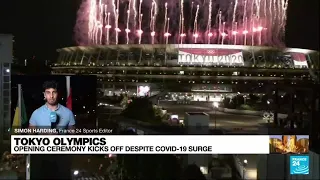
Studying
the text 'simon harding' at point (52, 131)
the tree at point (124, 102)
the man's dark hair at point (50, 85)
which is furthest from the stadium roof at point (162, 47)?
the text 'simon harding' at point (52, 131)

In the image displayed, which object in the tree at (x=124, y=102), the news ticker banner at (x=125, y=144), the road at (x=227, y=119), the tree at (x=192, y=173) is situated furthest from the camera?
the tree at (x=124, y=102)

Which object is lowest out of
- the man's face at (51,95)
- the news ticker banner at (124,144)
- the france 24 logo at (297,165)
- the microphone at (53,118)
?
the france 24 logo at (297,165)

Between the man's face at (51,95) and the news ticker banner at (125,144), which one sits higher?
the man's face at (51,95)

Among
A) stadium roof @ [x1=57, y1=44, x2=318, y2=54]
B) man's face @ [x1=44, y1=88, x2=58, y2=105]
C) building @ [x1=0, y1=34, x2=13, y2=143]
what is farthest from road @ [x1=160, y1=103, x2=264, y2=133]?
stadium roof @ [x1=57, y1=44, x2=318, y2=54]

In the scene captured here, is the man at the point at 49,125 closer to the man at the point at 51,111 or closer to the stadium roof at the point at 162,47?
the man at the point at 51,111

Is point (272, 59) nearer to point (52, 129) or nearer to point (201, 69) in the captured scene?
point (201, 69)

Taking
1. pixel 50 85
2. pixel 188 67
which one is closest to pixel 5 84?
pixel 50 85

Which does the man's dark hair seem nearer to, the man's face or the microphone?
the man's face

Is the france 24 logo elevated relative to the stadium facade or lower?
lower

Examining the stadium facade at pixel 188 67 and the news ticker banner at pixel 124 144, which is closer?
the news ticker banner at pixel 124 144
